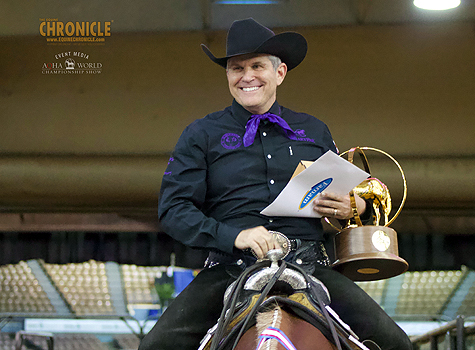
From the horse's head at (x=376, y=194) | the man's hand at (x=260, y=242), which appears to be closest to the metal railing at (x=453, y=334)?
the horse's head at (x=376, y=194)

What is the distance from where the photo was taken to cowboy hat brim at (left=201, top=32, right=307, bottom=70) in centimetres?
179

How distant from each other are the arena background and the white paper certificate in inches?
115

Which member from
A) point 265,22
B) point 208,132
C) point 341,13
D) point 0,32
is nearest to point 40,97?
point 0,32

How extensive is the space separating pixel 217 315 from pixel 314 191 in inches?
20.5

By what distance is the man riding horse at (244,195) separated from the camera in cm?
164

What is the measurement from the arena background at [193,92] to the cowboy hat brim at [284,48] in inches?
95.0

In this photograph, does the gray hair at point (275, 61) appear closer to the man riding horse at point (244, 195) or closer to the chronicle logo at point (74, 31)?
the man riding horse at point (244, 195)

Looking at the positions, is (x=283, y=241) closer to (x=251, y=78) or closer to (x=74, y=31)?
(x=251, y=78)

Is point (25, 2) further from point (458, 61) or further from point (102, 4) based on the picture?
point (458, 61)

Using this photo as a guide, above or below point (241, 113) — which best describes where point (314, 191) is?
below

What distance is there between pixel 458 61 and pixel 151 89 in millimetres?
2663

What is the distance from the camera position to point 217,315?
5.67ft

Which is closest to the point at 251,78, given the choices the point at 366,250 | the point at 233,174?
the point at 233,174

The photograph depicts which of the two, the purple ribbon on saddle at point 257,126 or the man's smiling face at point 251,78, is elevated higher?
the man's smiling face at point 251,78
